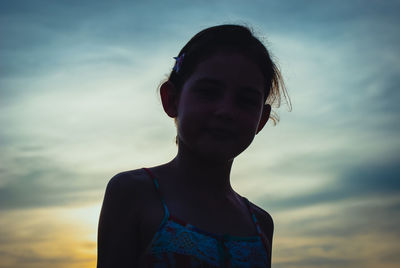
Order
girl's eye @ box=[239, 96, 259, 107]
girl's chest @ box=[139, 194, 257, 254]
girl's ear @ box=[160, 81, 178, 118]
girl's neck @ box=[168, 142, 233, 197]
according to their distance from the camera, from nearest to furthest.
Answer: girl's chest @ box=[139, 194, 257, 254]
girl's eye @ box=[239, 96, 259, 107]
girl's neck @ box=[168, 142, 233, 197]
girl's ear @ box=[160, 81, 178, 118]

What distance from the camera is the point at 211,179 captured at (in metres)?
3.11

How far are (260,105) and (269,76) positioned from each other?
423mm

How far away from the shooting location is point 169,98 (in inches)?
124

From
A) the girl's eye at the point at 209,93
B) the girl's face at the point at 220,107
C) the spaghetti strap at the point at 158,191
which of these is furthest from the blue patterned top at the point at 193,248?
the girl's eye at the point at 209,93

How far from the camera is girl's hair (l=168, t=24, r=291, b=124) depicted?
3.04 m

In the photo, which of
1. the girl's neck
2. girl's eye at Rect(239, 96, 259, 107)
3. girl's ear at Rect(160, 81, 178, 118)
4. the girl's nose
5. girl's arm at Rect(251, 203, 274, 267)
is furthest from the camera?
girl's arm at Rect(251, 203, 274, 267)

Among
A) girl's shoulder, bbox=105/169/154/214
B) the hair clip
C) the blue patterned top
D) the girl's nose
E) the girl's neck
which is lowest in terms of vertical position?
the blue patterned top

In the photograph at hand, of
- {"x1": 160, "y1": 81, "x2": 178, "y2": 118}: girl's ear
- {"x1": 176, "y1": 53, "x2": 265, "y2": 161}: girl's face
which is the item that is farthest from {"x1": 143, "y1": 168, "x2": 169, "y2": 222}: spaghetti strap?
{"x1": 160, "y1": 81, "x2": 178, "y2": 118}: girl's ear

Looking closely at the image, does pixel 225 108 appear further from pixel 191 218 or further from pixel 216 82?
pixel 191 218

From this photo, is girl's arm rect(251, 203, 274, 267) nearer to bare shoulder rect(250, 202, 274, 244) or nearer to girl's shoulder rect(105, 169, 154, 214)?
bare shoulder rect(250, 202, 274, 244)

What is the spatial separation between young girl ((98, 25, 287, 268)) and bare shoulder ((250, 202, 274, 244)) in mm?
116

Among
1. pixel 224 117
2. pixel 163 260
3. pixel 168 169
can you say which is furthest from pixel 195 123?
pixel 163 260

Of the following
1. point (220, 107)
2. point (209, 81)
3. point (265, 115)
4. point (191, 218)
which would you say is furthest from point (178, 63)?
point (191, 218)

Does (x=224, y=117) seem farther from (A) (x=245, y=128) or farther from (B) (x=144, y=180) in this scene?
(B) (x=144, y=180)
